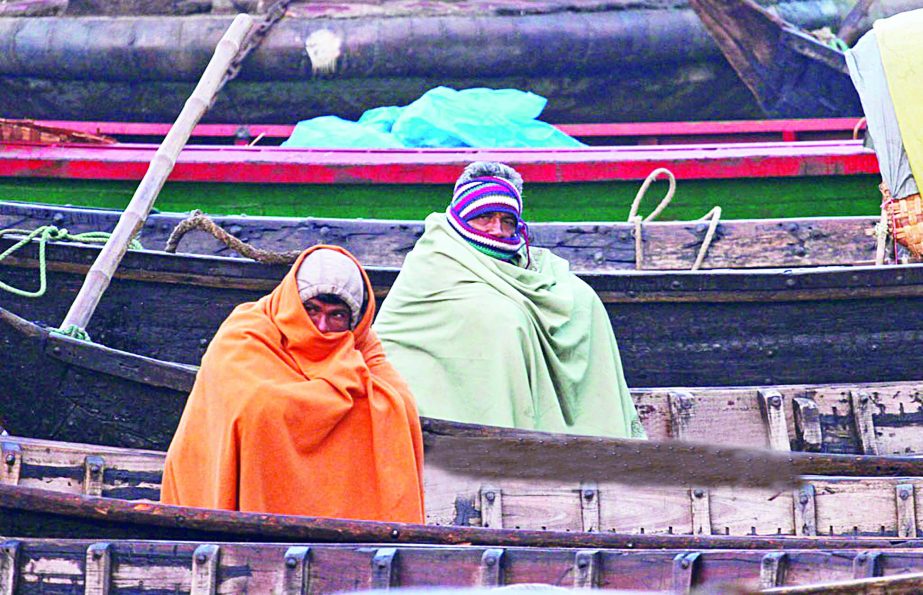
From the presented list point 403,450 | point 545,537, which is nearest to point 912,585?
point 545,537

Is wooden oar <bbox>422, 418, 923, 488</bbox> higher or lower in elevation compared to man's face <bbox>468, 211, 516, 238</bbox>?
lower

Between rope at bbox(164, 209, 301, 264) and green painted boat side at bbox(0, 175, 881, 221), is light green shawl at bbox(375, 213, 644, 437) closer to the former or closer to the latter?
rope at bbox(164, 209, 301, 264)

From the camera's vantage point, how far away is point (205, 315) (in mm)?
6492

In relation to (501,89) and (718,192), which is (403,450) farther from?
(501,89)

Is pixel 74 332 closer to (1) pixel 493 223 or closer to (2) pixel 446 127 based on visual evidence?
(1) pixel 493 223

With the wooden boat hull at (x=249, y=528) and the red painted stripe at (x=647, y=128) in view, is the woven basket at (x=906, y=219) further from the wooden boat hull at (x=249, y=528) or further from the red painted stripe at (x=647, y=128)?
the red painted stripe at (x=647, y=128)

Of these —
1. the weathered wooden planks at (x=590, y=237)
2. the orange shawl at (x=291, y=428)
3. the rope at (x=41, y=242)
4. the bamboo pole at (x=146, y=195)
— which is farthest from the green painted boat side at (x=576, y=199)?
the orange shawl at (x=291, y=428)

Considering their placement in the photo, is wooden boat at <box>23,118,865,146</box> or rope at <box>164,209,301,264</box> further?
wooden boat at <box>23,118,865,146</box>

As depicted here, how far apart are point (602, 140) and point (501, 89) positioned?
83 centimetres

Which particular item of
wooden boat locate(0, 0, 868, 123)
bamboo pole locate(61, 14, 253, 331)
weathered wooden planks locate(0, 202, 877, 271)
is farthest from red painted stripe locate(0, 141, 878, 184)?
wooden boat locate(0, 0, 868, 123)

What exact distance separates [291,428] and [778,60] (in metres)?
7.27

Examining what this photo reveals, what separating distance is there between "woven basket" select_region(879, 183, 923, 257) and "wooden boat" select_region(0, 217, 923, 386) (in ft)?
0.93

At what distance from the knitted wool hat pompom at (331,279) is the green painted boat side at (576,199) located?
430 centimetres

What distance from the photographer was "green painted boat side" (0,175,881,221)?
27.8 feet
